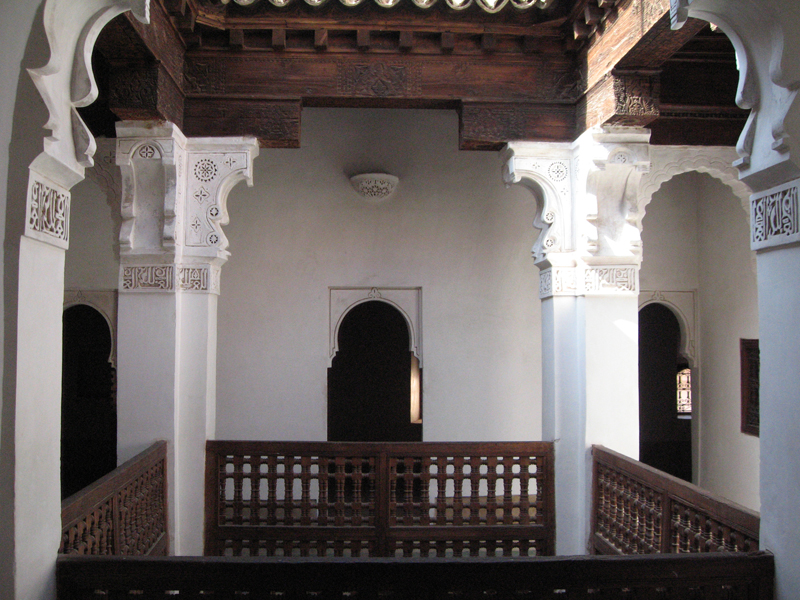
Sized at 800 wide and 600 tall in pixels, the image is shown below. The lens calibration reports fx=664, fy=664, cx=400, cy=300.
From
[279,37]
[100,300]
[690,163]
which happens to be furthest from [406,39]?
[100,300]

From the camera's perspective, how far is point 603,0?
3.41 m

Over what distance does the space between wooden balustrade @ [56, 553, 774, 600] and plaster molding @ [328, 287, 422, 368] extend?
3631 mm

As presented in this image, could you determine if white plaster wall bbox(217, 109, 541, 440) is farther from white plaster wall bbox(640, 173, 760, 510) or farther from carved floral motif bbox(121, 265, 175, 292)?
carved floral motif bbox(121, 265, 175, 292)

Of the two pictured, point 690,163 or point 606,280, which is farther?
point 690,163

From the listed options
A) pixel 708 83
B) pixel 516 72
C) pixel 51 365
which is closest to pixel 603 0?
pixel 516 72

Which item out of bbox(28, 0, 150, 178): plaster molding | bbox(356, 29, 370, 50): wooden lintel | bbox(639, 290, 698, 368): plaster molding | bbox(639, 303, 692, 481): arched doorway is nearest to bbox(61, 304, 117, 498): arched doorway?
bbox(356, 29, 370, 50): wooden lintel

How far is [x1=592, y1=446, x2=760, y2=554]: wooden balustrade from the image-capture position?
8.36 ft

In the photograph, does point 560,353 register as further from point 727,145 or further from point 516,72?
point 727,145

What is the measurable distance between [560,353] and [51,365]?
9.72 feet

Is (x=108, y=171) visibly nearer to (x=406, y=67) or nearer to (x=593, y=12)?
(x=406, y=67)

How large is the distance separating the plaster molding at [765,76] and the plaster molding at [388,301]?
12.1 feet

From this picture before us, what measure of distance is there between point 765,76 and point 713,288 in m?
4.03

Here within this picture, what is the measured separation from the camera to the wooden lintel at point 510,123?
405cm

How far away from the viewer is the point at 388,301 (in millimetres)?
5727
